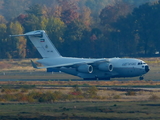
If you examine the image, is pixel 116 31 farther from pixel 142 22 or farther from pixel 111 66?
pixel 111 66

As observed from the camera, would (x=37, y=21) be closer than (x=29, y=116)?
No

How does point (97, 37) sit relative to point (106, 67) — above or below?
above

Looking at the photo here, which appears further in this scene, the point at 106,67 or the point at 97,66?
the point at 97,66

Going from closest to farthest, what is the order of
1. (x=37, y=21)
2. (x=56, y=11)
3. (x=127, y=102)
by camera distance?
1. (x=127, y=102)
2. (x=37, y=21)
3. (x=56, y=11)

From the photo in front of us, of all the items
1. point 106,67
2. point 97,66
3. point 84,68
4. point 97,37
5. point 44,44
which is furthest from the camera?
point 97,37

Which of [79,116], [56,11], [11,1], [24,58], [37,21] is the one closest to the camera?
[79,116]

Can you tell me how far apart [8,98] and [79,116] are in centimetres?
944

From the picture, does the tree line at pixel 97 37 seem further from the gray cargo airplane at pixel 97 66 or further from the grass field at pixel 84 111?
the grass field at pixel 84 111

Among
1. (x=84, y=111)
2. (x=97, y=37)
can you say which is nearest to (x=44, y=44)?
(x=84, y=111)

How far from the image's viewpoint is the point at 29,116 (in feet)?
70.8

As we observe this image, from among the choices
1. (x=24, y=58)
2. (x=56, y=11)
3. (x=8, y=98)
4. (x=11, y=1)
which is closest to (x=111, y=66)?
(x=8, y=98)

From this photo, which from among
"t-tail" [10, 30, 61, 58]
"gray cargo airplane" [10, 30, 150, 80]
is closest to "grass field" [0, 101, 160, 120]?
"gray cargo airplane" [10, 30, 150, 80]

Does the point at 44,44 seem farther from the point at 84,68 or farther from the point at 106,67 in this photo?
the point at 106,67

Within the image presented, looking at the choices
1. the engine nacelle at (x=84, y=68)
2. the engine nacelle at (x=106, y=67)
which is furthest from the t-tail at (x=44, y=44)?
the engine nacelle at (x=106, y=67)
